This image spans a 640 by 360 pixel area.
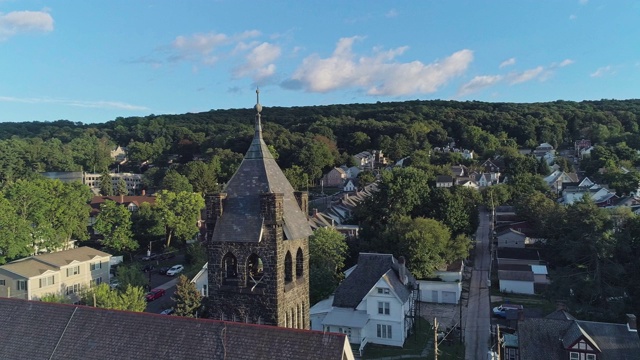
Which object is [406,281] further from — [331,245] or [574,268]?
[574,268]

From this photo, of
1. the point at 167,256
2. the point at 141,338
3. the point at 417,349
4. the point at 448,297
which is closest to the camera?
the point at 141,338

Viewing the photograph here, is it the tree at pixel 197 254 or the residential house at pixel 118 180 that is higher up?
the residential house at pixel 118 180

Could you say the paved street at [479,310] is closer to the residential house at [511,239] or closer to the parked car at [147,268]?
the residential house at [511,239]

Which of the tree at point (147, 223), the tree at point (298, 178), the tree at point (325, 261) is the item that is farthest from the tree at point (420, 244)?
the tree at point (298, 178)

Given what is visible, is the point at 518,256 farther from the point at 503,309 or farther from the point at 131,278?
the point at 131,278

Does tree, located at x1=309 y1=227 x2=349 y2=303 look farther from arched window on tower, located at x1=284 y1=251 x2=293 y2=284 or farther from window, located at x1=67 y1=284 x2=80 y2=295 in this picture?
arched window on tower, located at x1=284 y1=251 x2=293 y2=284

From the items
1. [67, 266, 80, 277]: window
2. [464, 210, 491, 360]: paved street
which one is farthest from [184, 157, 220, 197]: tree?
[464, 210, 491, 360]: paved street

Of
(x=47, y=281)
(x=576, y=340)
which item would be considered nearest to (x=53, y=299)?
(x=47, y=281)
